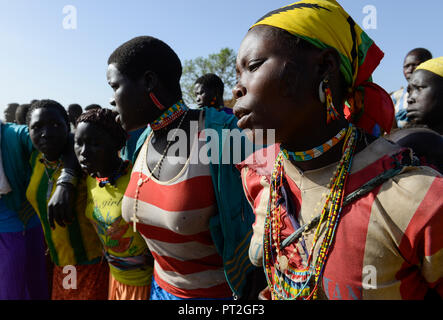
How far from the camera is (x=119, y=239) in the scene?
2.11 meters

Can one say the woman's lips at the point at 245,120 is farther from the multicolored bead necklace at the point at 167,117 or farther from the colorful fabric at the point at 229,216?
the multicolored bead necklace at the point at 167,117

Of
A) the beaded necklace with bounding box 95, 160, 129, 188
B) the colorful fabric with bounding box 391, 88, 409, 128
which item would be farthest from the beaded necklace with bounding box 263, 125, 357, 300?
the colorful fabric with bounding box 391, 88, 409, 128

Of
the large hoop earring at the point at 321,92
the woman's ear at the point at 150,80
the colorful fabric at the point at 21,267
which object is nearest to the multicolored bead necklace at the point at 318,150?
the large hoop earring at the point at 321,92

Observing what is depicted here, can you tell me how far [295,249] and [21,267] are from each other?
292cm

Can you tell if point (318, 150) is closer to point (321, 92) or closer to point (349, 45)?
point (321, 92)

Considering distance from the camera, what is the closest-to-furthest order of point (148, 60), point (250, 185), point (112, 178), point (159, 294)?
point (250, 185) → point (148, 60) → point (159, 294) → point (112, 178)

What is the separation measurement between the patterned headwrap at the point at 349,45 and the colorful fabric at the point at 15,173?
2704 mm

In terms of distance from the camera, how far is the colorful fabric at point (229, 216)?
166 cm

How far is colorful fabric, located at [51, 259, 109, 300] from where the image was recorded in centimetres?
254

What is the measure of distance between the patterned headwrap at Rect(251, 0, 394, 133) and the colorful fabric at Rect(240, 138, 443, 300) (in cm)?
20

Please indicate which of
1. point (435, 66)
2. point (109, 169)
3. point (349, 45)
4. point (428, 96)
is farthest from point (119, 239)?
point (435, 66)

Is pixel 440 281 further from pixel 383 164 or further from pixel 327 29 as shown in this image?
pixel 327 29
